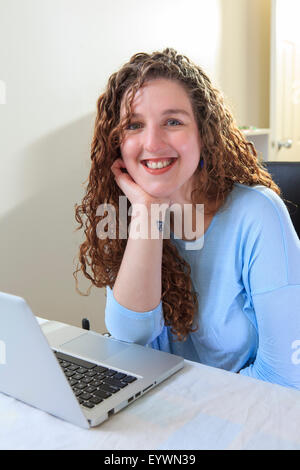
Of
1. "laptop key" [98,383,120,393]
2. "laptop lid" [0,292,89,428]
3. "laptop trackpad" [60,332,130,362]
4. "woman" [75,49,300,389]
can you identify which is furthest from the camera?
"woman" [75,49,300,389]

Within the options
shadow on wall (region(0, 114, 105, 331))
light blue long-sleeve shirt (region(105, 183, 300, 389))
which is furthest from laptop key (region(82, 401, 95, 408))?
shadow on wall (region(0, 114, 105, 331))

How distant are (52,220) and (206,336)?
1.07 metres

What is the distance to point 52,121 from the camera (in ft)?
5.86

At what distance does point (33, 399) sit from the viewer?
61 cm

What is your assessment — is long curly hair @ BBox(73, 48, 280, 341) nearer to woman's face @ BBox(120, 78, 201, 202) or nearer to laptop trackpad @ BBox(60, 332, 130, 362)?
woman's face @ BBox(120, 78, 201, 202)

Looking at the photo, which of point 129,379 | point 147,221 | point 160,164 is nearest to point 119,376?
point 129,379

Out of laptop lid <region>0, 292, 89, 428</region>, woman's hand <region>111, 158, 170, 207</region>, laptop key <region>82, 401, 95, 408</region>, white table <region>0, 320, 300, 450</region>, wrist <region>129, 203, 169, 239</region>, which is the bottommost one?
white table <region>0, 320, 300, 450</region>

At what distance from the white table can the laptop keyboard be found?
35 millimetres

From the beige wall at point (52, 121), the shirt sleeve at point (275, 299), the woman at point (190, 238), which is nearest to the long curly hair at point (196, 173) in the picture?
the woman at point (190, 238)

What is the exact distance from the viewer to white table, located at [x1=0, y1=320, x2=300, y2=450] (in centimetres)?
54

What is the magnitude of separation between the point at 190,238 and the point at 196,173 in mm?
147

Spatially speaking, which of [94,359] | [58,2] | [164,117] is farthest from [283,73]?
[94,359]

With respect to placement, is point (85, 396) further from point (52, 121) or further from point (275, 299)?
point (52, 121)

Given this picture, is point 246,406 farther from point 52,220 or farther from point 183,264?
point 52,220
